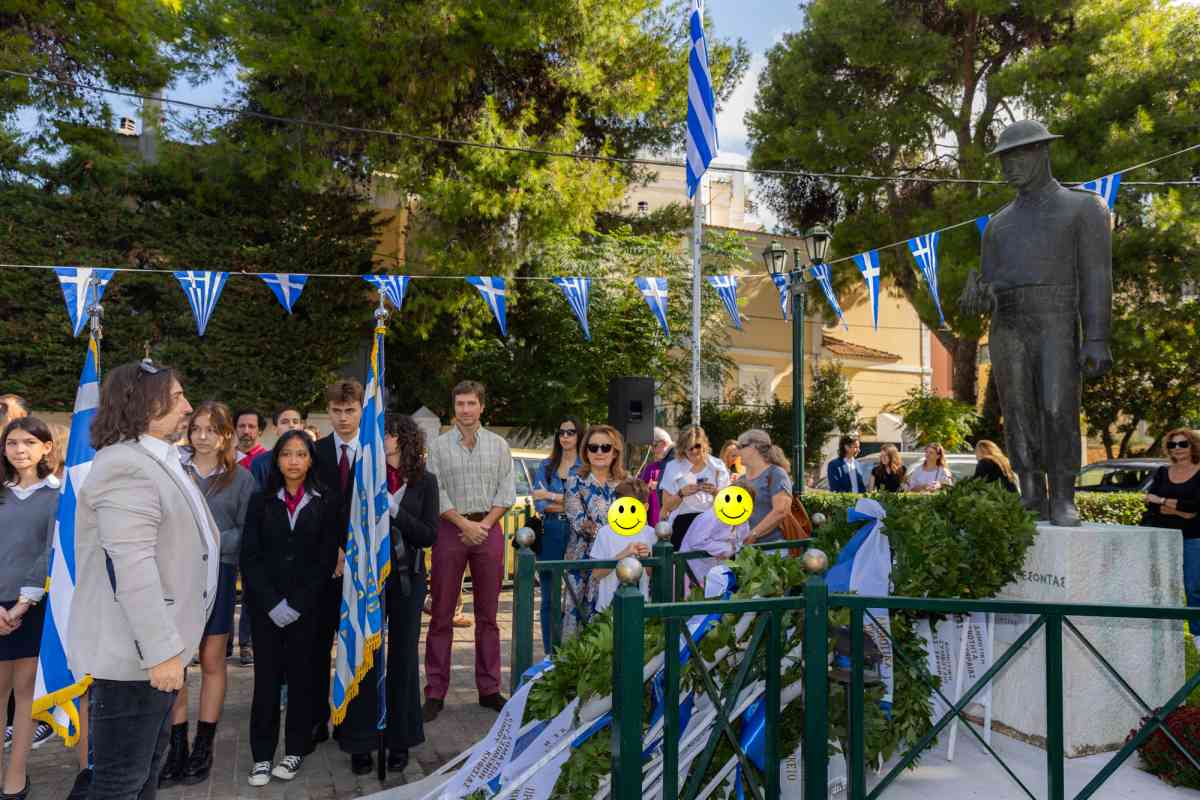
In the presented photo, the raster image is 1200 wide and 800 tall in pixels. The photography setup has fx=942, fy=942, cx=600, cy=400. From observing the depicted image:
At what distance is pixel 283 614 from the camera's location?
4.69 m

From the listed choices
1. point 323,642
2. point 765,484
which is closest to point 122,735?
point 323,642

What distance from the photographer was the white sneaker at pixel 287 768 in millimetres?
4768

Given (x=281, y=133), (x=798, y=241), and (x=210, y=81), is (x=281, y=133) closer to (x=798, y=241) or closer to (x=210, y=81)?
(x=210, y=81)

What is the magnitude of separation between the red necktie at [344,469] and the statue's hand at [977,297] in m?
→ 3.40

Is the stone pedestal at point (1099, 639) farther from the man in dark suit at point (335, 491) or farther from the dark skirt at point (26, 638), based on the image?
the dark skirt at point (26, 638)

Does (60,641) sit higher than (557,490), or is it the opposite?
(557,490)

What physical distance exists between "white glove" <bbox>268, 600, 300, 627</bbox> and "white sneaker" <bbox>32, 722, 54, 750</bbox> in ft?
→ 6.39

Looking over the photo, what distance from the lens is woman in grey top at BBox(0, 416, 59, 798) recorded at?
14.5ft

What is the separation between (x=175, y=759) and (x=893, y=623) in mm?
3590

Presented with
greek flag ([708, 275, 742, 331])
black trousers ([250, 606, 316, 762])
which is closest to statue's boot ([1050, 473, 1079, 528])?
black trousers ([250, 606, 316, 762])

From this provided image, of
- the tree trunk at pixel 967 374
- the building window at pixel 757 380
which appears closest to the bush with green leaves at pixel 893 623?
the tree trunk at pixel 967 374

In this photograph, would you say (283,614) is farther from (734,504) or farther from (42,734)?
(734,504)

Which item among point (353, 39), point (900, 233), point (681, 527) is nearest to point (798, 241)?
point (900, 233)

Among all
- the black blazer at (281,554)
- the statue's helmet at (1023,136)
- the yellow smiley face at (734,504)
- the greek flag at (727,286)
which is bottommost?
the black blazer at (281,554)
